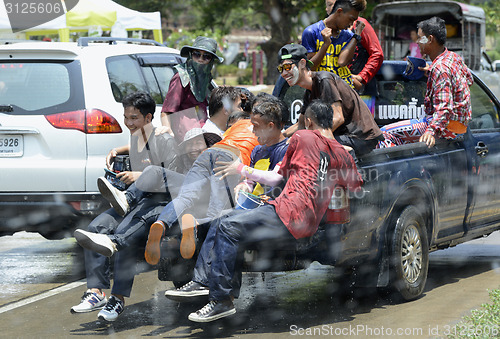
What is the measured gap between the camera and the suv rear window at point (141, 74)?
7574 millimetres

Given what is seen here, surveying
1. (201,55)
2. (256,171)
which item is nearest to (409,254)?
(256,171)

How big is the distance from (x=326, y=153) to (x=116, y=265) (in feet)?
5.59

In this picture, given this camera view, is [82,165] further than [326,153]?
Yes

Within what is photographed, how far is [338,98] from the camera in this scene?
235 inches

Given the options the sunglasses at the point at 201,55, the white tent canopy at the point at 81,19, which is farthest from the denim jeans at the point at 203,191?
the white tent canopy at the point at 81,19

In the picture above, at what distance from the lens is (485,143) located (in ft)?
23.5

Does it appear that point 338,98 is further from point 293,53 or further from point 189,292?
point 189,292

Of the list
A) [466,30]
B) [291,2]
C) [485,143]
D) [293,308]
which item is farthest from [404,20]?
[293,308]

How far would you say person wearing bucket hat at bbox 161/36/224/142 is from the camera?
702cm

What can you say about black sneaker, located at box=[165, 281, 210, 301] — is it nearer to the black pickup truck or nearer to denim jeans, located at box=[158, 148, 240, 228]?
the black pickup truck

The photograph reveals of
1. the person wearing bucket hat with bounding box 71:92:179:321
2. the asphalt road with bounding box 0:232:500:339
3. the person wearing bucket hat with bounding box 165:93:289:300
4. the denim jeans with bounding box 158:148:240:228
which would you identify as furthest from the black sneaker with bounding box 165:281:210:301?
the person wearing bucket hat with bounding box 71:92:179:321

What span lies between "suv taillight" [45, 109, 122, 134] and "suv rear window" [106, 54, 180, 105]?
1.05ft

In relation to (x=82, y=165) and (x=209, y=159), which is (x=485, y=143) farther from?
(x=82, y=165)

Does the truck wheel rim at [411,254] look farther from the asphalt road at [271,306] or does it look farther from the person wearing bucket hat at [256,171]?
the person wearing bucket hat at [256,171]
